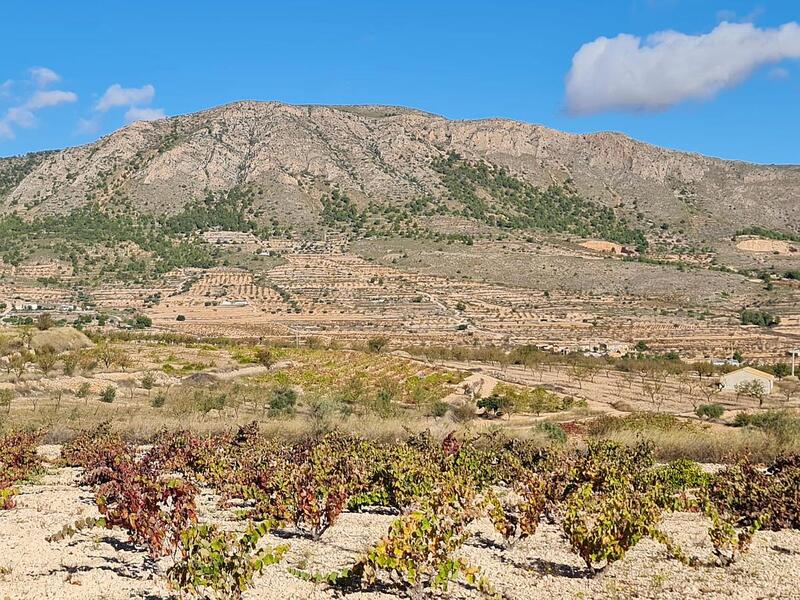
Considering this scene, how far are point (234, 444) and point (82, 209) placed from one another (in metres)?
117

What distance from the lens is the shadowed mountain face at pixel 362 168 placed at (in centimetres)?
13112

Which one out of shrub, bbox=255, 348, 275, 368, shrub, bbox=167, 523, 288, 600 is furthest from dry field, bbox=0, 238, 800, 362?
shrub, bbox=167, 523, 288, 600

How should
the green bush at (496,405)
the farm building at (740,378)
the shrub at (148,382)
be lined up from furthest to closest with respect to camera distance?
the farm building at (740,378) → the shrub at (148,382) → the green bush at (496,405)

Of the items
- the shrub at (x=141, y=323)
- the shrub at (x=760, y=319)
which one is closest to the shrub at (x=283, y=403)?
the shrub at (x=141, y=323)

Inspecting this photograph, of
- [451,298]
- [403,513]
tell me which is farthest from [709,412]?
[451,298]

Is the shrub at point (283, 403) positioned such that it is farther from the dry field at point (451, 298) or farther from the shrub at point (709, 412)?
the dry field at point (451, 298)

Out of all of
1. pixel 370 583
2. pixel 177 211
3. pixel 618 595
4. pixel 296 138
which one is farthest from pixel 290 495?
pixel 296 138

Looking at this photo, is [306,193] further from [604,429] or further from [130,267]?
[604,429]

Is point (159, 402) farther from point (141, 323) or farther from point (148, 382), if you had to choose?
point (141, 323)

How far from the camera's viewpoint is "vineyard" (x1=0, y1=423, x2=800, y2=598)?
862cm

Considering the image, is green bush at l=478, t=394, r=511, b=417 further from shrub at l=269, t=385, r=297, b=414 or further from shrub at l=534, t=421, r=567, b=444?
shrub at l=534, t=421, r=567, b=444

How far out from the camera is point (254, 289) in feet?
311

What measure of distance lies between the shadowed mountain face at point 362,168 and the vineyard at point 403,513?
106606mm

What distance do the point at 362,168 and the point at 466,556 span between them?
134 metres
